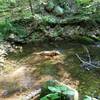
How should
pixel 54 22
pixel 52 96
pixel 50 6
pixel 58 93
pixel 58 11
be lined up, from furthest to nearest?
pixel 50 6
pixel 58 11
pixel 54 22
pixel 58 93
pixel 52 96

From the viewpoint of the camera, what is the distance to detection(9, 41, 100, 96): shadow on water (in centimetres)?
840

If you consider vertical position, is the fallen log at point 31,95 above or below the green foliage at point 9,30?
below

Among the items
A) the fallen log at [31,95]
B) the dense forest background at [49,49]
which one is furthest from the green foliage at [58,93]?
the fallen log at [31,95]

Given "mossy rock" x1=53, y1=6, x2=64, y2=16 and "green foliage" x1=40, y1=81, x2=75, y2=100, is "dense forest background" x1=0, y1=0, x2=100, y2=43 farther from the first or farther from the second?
"green foliage" x1=40, y1=81, x2=75, y2=100

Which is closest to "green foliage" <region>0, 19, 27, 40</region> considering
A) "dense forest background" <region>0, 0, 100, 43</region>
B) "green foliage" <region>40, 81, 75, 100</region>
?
"dense forest background" <region>0, 0, 100, 43</region>

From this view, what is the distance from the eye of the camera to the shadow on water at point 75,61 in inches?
331

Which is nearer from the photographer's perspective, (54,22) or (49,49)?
(49,49)

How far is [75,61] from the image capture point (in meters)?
10.4

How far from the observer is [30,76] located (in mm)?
9266

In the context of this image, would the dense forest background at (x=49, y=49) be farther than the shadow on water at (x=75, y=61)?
No

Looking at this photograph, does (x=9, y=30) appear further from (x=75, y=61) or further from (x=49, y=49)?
(x=75, y=61)

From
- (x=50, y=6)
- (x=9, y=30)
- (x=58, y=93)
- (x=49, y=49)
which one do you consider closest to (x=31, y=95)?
(x=58, y=93)

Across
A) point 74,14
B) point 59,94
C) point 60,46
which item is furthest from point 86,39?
point 59,94

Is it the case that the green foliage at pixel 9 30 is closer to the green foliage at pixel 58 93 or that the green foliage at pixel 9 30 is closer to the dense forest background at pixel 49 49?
the dense forest background at pixel 49 49
